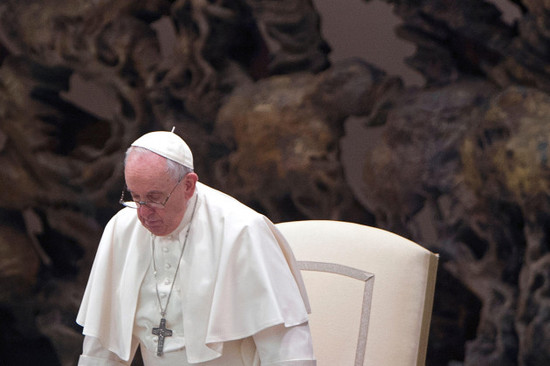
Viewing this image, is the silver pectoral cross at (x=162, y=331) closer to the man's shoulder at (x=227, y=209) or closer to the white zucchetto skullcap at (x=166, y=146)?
the man's shoulder at (x=227, y=209)

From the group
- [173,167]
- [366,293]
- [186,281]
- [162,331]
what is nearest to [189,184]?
[173,167]

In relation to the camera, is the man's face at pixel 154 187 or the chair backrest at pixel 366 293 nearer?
the man's face at pixel 154 187

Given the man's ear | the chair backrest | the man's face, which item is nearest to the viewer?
the man's face

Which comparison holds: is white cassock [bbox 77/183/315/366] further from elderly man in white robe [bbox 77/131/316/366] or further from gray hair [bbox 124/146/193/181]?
gray hair [bbox 124/146/193/181]

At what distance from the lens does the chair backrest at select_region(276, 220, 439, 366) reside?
3340 mm

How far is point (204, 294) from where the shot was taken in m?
3.07

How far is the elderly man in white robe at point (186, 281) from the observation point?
2977mm

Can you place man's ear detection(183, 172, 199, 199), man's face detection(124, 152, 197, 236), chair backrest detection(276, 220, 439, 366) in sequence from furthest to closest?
chair backrest detection(276, 220, 439, 366) < man's ear detection(183, 172, 199, 199) < man's face detection(124, 152, 197, 236)

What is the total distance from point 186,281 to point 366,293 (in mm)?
718

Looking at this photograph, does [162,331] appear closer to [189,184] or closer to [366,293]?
[189,184]

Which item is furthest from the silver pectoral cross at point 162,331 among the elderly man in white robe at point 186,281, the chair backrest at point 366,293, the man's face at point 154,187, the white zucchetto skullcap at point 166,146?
the chair backrest at point 366,293

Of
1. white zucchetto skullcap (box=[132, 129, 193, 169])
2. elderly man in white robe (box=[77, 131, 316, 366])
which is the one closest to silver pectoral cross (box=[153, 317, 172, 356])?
elderly man in white robe (box=[77, 131, 316, 366])

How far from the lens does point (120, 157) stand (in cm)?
689

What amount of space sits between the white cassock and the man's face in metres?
0.13
